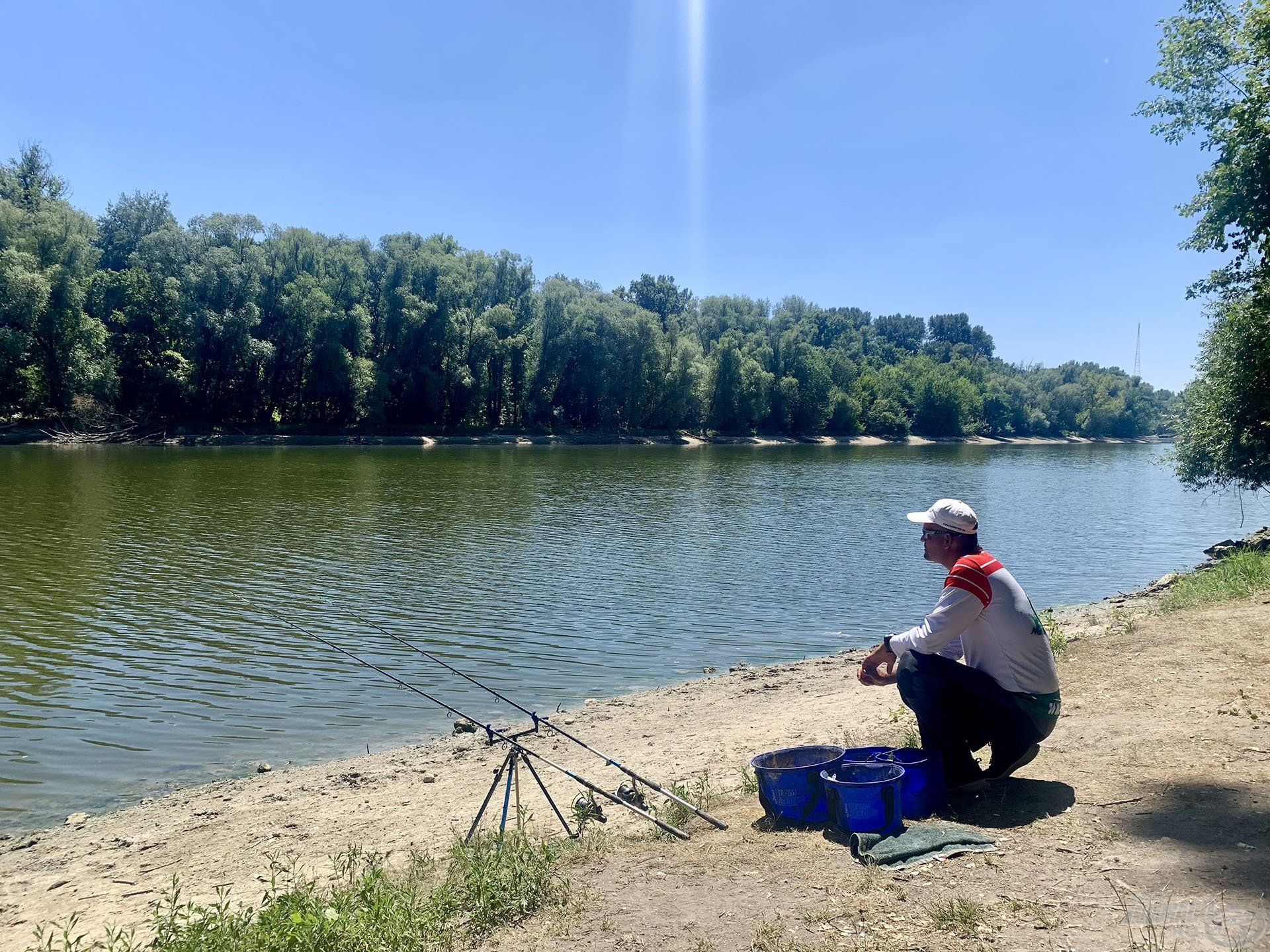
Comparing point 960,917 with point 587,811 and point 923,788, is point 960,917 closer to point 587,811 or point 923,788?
point 923,788

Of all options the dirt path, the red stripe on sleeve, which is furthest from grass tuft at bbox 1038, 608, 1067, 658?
the red stripe on sleeve

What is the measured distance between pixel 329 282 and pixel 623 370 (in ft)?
88.9

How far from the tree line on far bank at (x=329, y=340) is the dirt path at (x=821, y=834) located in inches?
2343

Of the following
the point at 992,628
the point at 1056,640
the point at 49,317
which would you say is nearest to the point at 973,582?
the point at 992,628

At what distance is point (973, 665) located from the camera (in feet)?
16.9

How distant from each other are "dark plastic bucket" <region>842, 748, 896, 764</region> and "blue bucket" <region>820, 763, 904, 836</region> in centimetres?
44

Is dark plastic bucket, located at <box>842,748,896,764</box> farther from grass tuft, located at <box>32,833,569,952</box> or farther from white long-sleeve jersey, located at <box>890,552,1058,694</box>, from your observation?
grass tuft, located at <box>32,833,569,952</box>

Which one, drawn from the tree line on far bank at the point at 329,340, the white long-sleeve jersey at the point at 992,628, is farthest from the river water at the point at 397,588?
the tree line on far bank at the point at 329,340

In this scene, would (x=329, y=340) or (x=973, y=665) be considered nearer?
(x=973, y=665)

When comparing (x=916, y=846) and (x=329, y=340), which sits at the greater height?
(x=329, y=340)

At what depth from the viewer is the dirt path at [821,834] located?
384 cm

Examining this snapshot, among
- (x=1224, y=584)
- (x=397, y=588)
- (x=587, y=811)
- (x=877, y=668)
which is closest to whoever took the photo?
(x=877, y=668)

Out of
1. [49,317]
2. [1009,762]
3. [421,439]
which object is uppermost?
[49,317]

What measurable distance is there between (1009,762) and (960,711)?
0.45 meters
